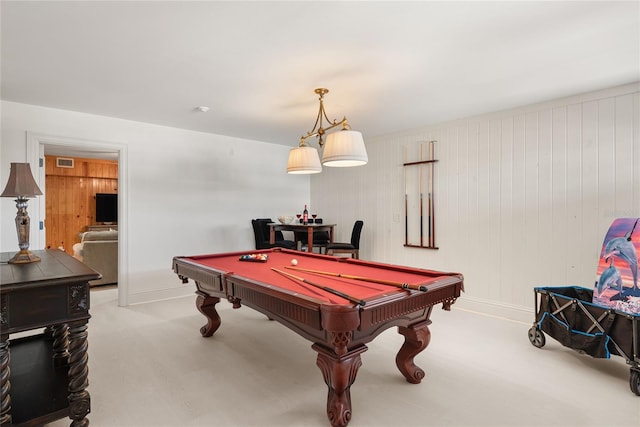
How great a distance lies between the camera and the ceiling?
6.33 ft

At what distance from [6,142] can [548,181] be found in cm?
566

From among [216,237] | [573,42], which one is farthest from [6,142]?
[573,42]

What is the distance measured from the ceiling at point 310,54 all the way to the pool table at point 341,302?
1.59 metres

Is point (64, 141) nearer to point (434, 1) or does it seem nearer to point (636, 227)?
point (434, 1)

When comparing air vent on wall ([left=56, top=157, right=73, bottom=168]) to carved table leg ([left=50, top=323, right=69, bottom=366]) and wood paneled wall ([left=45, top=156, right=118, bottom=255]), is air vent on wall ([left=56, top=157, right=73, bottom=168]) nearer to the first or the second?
wood paneled wall ([left=45, top=156, right=118, bottom=255])

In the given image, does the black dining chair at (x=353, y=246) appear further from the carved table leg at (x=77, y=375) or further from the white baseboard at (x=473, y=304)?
the carved table leg at (x=77, y=375)

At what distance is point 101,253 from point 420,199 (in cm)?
483

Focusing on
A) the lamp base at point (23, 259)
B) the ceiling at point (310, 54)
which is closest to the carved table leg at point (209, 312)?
the lamp base at point (23, 259)

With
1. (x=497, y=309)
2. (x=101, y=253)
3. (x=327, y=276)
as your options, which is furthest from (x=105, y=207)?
(x=497, y=309)

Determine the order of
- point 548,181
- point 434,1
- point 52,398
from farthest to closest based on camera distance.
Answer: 1. point 548,181
2. point 434,1
3. point 52,398

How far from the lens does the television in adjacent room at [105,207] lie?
8086mm

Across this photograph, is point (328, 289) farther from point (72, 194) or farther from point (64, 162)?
point (72, 194)

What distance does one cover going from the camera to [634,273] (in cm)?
241

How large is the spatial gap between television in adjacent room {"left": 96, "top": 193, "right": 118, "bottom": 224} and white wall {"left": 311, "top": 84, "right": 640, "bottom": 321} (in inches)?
269
